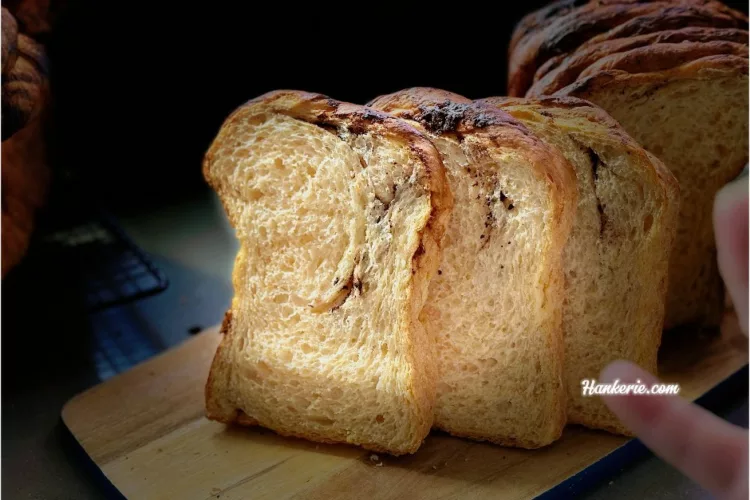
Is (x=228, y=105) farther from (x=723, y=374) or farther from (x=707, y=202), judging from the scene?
(x=723, y=374)

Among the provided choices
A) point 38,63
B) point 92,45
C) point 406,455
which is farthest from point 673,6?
point 92,45

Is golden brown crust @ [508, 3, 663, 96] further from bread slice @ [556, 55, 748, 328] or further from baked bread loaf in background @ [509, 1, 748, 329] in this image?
bread slice @ [556, 55, 748, 328]

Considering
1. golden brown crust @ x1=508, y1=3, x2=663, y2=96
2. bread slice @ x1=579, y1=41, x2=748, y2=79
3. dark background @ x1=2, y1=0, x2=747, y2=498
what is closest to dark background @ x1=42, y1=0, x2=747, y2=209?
dark background @ x1=2, y1=0, x2=747, y2=498

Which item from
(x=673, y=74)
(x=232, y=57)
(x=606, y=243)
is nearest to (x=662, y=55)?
(x=673, y=74)

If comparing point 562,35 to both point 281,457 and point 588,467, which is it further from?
point 281,457

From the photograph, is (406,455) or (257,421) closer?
(406,455)
